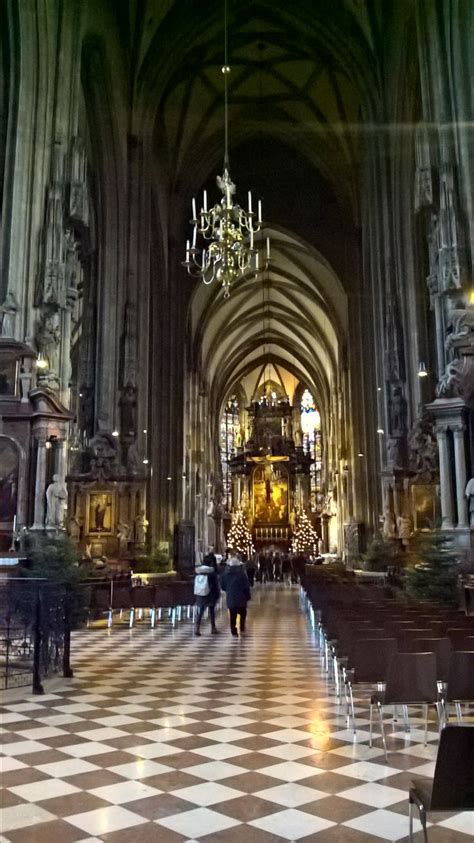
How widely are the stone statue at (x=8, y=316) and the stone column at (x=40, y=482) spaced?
233 cm

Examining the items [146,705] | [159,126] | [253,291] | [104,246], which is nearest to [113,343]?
[104,246]

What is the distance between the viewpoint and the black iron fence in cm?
698

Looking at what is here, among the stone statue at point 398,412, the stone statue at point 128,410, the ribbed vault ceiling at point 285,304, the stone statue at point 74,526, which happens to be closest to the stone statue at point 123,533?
the stone statue at point 74,526

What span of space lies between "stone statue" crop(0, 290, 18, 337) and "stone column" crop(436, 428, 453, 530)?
9006 millimetres

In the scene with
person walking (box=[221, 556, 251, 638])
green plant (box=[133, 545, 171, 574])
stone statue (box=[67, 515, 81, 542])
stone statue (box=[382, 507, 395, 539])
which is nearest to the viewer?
person walking (box=[221, 556, 251, 638])

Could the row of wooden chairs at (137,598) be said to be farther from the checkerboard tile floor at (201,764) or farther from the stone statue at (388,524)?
the stone statue at (388,524)

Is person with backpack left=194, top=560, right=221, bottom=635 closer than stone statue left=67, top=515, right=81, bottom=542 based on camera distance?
Yes

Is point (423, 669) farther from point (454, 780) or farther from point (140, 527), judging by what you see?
point (140, 527)

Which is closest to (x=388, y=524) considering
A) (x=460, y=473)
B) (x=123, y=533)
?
(x=460, y=473)

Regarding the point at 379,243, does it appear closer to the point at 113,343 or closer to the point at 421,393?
the point at 421,393

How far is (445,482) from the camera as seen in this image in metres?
13.8

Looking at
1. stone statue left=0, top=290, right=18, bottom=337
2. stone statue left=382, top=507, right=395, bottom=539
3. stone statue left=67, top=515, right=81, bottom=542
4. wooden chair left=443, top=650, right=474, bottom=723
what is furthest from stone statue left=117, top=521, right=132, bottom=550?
wooden chair left=443, top=650, right=474, bottom=723

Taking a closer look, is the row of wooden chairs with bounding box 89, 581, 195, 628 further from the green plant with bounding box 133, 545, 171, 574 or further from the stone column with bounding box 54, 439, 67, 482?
the green plant with bounding box 133, 545, 171, 574

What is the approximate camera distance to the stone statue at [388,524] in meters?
19.6
